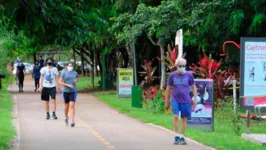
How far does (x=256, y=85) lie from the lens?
15.0m

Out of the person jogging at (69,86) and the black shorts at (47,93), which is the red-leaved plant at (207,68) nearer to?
the black shorts at (47,93)

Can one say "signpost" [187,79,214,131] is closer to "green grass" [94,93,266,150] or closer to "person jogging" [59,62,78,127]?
"green grass" [94,93,266,150]

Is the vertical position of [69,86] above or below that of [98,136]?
above

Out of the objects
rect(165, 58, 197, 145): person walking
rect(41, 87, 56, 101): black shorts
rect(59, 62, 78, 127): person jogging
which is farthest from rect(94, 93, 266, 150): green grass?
rect(41, 87, 56, 101): black shorts

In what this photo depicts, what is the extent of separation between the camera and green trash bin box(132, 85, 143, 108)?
2398 cm

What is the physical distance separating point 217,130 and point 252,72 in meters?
2.23

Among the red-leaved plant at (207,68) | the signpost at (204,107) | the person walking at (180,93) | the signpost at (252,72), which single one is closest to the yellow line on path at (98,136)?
the person walking at (180,93)

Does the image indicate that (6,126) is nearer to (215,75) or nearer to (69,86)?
(69,86)

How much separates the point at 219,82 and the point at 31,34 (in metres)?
10.5

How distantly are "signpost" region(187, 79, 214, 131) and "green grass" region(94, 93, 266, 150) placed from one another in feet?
0.80

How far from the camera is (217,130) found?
16.5m

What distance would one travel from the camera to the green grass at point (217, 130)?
43.1ft

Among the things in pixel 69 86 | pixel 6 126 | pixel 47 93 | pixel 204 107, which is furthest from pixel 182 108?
pixel 47 93

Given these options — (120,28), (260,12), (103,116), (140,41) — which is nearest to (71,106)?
(103,116)
